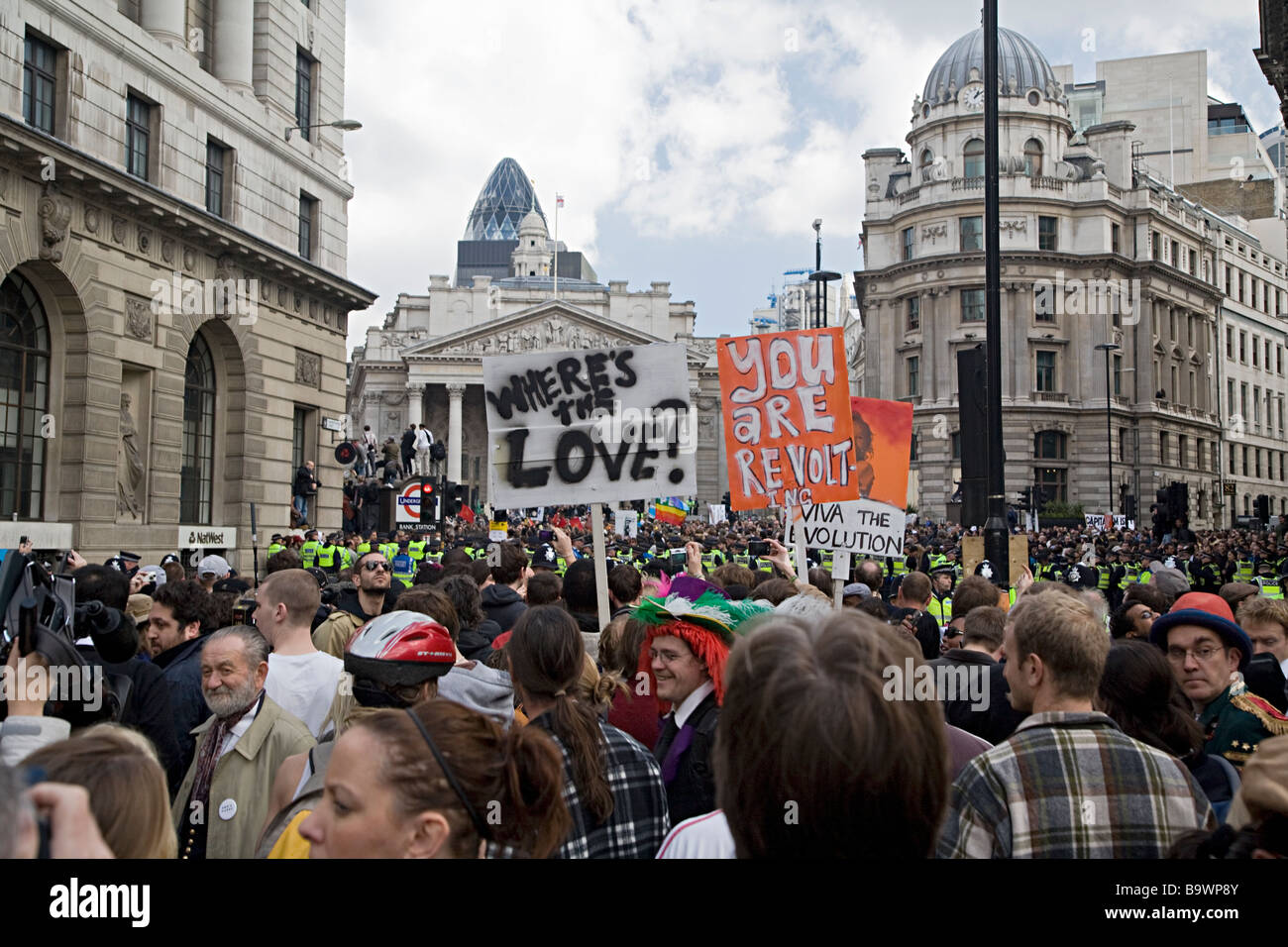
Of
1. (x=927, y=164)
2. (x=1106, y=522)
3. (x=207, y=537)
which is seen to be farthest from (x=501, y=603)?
(x=927, y=164)

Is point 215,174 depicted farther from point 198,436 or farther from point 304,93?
point 198,436

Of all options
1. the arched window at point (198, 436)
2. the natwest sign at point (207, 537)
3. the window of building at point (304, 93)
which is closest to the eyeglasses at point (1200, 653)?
the natwest sign at point (207, 537)

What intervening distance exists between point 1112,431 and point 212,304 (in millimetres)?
54721

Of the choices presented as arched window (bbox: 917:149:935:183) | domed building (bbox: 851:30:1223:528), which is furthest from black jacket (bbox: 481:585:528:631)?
arched window (bbox: 917:149:935:183)

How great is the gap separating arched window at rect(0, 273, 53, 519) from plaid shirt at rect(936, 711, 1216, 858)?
17.1 metres

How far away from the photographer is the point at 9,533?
16.0 m

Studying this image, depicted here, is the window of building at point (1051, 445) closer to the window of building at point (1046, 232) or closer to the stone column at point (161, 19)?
the window of building at point (1046, 232)

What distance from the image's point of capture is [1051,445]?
Result: 61.6 m

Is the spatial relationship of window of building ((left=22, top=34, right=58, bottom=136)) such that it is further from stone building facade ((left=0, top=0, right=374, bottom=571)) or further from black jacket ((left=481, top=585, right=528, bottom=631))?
black jacket ((left=481, top=585, right=528, bottom=631))

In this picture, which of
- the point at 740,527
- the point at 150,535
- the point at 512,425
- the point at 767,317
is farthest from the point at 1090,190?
the point at 767,317

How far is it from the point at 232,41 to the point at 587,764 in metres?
22.1

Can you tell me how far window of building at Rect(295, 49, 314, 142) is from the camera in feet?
81.3

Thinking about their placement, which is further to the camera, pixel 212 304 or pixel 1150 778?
pixel 212 304

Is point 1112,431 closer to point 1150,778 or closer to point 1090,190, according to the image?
point 1090,190
